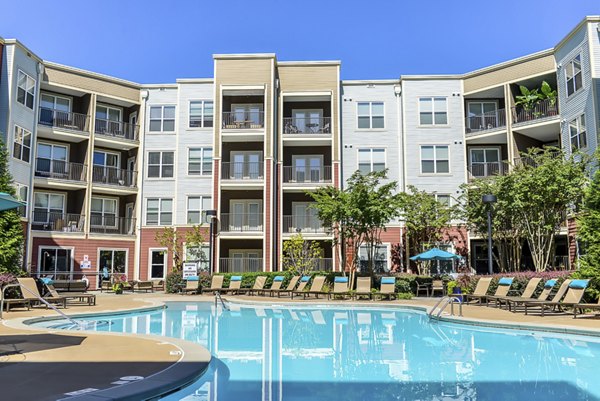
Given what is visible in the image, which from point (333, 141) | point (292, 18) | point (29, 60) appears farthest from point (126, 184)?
point (292, 18)

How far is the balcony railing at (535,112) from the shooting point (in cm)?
2711

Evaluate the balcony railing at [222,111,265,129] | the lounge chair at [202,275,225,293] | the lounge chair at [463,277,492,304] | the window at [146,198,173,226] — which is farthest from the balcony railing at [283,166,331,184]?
the lounge chair at [463,277,492,304]

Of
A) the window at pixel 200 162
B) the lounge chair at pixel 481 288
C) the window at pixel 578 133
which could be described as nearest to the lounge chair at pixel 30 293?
the lounge chair at pixel 481 288

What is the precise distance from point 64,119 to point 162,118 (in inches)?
218

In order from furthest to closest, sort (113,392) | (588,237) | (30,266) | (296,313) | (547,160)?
(30,266) → (547,160) → (296,313) → (588,237) → (113,392)

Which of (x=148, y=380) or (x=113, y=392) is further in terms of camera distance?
(x=148, y=380)

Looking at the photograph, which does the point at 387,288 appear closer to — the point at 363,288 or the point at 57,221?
the point at 363,288

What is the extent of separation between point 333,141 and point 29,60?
55.0ft

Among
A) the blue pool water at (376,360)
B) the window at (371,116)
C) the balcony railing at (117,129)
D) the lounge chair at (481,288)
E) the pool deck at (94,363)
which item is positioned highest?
the window at (371,116)

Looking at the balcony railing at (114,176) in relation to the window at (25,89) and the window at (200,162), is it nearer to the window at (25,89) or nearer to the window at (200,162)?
the window at (200,162)

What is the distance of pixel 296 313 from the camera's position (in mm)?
17406

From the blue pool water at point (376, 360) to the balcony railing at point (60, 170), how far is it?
1703cm

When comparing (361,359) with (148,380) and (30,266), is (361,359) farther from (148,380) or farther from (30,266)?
(30,266)

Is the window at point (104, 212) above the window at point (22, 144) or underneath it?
underneath
